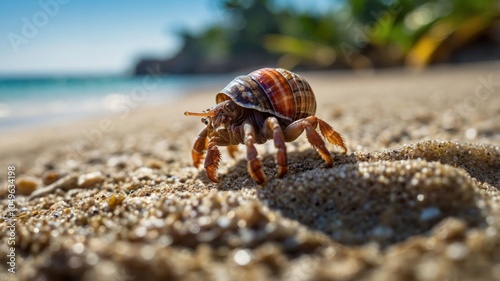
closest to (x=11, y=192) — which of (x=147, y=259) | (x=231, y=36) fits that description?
(x=147, y=259)

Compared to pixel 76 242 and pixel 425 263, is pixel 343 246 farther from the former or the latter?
pixel 76 242

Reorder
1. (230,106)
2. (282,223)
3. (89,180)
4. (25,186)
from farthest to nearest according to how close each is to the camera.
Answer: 1. (25,186)
2. (89,180)
3. (230,106)
4. (282,223)

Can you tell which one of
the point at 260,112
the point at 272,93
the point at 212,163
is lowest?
the point at 212,163

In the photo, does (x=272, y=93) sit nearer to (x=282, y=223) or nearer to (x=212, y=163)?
(x=212, y=163)

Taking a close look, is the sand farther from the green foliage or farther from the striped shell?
the green foliage

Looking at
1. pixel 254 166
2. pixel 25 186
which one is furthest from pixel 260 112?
pixel 25 186

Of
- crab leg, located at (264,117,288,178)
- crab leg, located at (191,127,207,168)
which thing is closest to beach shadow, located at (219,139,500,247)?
crab leg, located at (264,117,288,178)

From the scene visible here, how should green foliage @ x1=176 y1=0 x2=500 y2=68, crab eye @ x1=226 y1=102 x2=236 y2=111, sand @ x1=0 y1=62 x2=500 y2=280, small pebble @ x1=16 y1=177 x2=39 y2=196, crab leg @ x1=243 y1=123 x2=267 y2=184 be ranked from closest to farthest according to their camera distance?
sand @ x1=0 y1=62 x2=500 y2=280
crab leg @ x1=243 y1=123 x2=267 y2=184
crab eye @ x1=226 y1=102 x2=236 y2=111
small pebble @ x1=16 y1=177 x2=39 y2=196
green foliage @ x1=176 y1=0 x2=500 y2=68
